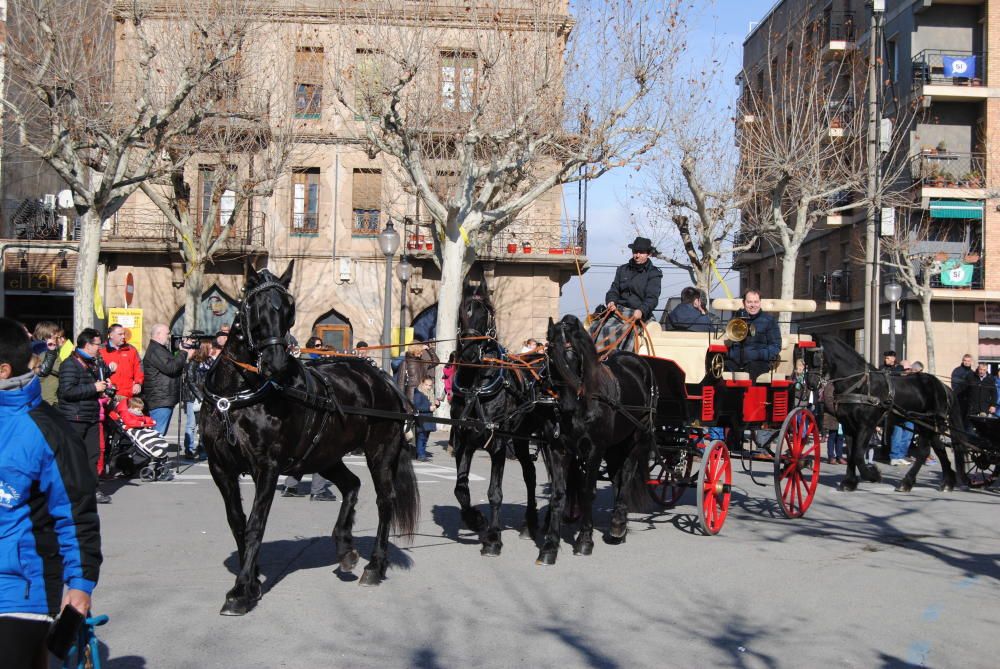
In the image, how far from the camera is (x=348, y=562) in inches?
323

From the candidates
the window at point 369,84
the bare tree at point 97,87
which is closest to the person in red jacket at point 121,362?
the bare tree at point 97,87

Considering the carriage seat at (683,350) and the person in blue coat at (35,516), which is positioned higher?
the carriage seat at (683,350)

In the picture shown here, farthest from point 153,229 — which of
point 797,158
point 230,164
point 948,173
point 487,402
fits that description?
point 487,402

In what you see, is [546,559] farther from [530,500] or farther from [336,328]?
[336,328]

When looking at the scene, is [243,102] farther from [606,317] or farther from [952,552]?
[952,552]

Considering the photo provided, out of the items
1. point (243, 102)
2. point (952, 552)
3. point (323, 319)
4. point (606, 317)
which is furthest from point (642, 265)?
point (323, 319)

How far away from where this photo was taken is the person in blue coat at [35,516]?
3.67 m

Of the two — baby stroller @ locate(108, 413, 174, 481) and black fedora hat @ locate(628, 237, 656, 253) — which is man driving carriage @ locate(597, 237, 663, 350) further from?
baby stroller @ locate(108, 413, 174, 481)

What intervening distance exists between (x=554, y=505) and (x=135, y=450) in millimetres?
7008

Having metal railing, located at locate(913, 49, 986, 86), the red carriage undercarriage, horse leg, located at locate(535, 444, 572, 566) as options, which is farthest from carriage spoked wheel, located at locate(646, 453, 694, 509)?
metal railing, located at locate(913, 49, 986, 86)

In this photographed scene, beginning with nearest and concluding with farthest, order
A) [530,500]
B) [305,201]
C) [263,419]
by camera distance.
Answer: [263,419], [530,500], [305,201]

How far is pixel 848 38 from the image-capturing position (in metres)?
40.9

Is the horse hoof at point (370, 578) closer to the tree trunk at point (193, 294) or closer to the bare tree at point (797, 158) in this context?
the bare tree at point (797, 158)

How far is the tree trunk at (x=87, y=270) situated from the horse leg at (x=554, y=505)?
472 inches
